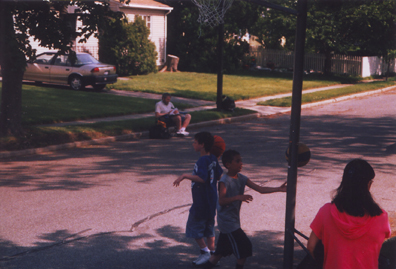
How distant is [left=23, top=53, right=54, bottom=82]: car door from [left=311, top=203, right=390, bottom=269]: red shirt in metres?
20.4

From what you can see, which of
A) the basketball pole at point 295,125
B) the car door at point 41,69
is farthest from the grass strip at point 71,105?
the basketball pole at point 295,125

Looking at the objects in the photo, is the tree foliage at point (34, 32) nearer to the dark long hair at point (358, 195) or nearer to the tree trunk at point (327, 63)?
the dark long hair at point (358, 195)

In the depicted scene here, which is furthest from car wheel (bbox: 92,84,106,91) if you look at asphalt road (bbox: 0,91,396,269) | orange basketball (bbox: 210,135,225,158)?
orange basketball (bbox: 210,135,225,158)

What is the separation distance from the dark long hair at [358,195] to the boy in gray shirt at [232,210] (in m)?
1.49

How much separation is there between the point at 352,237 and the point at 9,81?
1011 cm

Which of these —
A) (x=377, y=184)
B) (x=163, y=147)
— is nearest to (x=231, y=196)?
(x=377, y=184)

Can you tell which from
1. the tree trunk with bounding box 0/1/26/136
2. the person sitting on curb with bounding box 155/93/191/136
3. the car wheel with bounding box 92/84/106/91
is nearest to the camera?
the tree trunk with bounding box 0/1/26/136

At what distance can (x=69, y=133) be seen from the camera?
1219 centimetres

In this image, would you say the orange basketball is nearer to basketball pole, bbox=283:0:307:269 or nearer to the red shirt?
basketball pole, bbox=283:0:307:269

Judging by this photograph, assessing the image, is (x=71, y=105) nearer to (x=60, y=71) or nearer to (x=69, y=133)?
(x=69, y=133)

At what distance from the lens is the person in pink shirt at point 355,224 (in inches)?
119

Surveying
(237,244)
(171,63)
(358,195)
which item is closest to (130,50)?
(171,63)

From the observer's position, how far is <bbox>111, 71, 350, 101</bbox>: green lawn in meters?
22.0

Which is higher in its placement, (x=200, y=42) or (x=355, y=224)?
(x=200, y=42)
